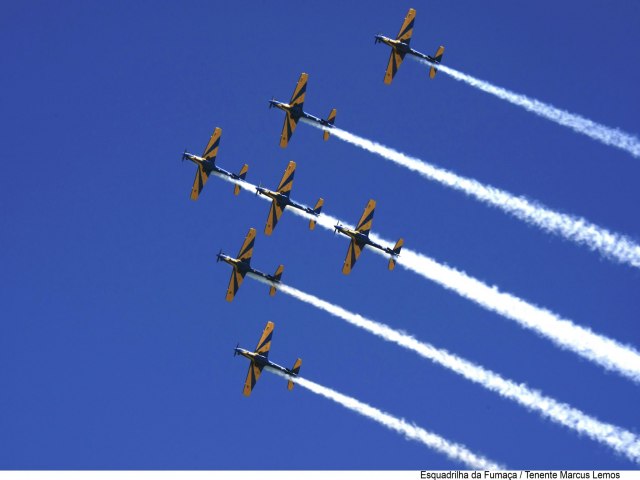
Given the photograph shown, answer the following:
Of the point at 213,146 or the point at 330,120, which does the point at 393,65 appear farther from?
the point at 213,146

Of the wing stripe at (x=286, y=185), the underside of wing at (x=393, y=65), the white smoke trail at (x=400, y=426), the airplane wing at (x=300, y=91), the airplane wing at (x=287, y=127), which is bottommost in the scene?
the white smoke trail at (x=400, y=426)

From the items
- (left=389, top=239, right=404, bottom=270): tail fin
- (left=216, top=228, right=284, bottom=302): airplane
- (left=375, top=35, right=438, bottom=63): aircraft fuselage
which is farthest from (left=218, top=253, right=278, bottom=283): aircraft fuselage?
(left=375, top=35, right=438, bottom=63): aircraft fuselage

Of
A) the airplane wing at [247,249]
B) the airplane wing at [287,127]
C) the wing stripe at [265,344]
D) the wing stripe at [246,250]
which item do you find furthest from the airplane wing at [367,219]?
the wing stripe at [265,344]

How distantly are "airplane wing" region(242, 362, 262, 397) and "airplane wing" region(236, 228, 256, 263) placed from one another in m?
6.53

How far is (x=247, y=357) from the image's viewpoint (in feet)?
286

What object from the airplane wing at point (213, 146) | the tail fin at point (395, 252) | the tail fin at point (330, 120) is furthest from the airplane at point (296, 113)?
the tail fin at point (395, 252)

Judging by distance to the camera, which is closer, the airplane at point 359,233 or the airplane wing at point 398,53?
the airplane at point 359,233

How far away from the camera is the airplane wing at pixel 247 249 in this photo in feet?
287

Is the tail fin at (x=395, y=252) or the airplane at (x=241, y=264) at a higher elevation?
the tail fin at (x=395, y=252)

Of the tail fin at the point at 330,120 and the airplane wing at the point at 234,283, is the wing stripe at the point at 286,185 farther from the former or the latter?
the airplane wing at the point at 234,283

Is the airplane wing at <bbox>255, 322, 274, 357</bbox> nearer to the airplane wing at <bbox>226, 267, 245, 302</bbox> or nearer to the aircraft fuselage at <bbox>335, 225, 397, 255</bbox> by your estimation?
the airplane wing at <bbox>226, 267, 245, 302</bbox>

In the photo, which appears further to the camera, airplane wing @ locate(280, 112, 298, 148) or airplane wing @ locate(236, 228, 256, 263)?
airplane wing @ locate(280, 112, 298, 148)

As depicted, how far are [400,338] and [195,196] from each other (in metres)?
16.1

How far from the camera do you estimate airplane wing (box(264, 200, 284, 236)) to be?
88250mm
